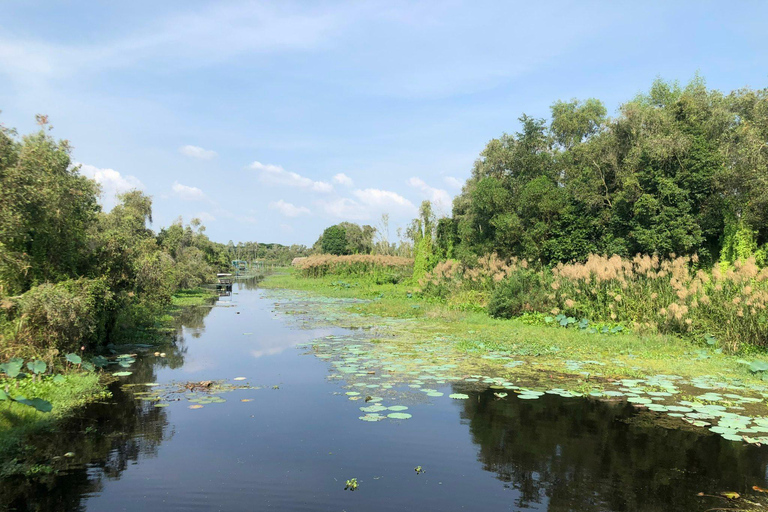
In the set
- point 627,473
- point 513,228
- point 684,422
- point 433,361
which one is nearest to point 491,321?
point 433,361

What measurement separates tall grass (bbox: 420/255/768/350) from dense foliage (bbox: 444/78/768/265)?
9.00 ft

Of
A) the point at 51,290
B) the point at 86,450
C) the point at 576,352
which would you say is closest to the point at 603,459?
the point at 576,352

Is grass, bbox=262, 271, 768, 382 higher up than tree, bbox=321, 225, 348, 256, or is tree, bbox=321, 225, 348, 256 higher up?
tree, bbox=321, 225, 348, 256

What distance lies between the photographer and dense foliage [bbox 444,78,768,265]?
18812 mm

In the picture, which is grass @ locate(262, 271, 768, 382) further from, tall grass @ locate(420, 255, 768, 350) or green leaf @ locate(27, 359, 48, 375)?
green leaf @ locate(27, 359, 48, 375)

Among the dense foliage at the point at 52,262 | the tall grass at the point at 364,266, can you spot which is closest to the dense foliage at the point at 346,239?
the tall grass at the point at 364,266

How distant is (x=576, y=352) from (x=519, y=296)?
15.2 ft

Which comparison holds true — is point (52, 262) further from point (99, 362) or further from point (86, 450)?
point (86, 450)

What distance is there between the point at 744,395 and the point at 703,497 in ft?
13.5

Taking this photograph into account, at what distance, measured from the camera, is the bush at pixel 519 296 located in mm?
15625

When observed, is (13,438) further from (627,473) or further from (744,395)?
(744,395)

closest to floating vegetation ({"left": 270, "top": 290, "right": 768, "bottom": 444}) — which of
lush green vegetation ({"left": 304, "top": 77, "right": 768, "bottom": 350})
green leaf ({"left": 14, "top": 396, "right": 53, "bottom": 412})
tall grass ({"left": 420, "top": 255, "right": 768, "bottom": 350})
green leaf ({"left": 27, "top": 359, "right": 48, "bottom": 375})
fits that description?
tall grass ({"left": 420, "top": 255, "right": 768, "bottom": 350})

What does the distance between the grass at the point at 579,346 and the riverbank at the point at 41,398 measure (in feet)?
25.0

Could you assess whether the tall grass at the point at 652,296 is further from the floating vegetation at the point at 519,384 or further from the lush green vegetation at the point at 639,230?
the floating vegetation at the point at 519,384
